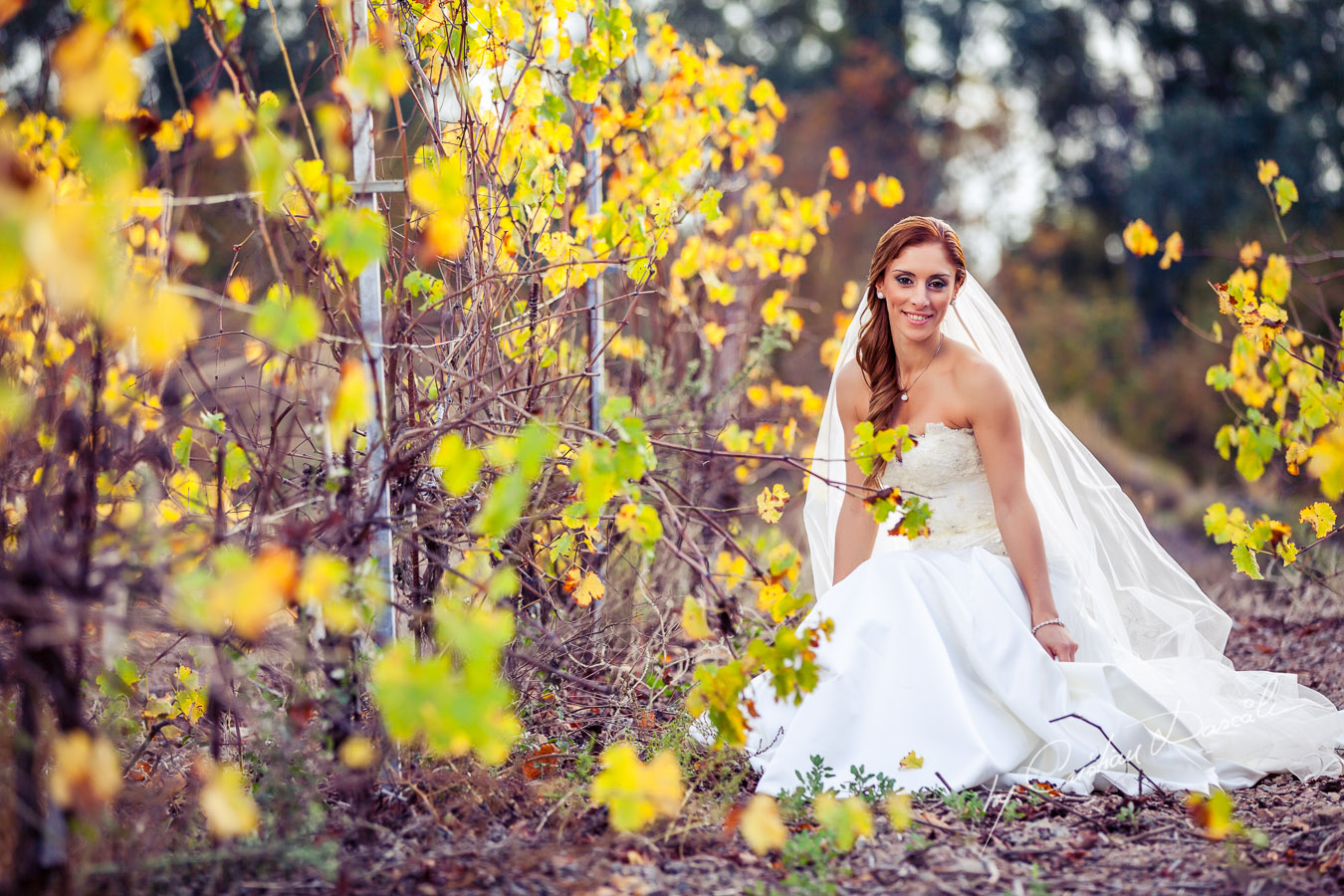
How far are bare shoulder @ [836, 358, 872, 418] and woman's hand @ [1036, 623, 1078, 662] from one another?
0.88m

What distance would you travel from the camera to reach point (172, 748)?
2807mm

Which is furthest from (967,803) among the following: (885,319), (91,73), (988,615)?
(91,73)

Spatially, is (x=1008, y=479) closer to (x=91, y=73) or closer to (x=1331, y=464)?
(x=1331, y=464)

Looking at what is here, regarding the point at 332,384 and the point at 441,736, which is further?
the point at 332,384

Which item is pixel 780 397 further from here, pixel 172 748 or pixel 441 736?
pixel 441 736

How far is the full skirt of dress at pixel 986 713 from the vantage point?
2557 millimetres

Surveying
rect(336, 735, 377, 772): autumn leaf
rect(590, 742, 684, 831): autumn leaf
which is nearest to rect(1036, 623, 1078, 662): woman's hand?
rect(590, 742, 684, 831): autumn leaf

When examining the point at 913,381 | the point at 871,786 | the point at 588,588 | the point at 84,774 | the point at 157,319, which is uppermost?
the point at 913,381

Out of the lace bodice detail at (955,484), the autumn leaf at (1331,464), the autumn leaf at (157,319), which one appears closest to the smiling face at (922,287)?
the lace bodice detail at (955,484)

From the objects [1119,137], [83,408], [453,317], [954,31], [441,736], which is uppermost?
[954,31]

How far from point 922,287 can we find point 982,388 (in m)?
0.37

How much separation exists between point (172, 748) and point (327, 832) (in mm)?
952

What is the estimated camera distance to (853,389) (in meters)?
3.35

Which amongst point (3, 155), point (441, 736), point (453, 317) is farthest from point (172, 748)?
point (3, 155)
